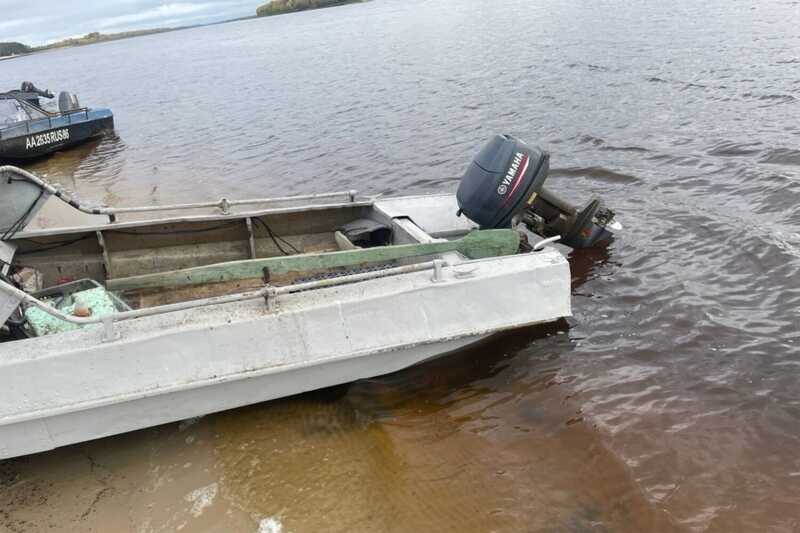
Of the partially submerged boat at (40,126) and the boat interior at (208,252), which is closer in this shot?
the boat interior at (208,252)

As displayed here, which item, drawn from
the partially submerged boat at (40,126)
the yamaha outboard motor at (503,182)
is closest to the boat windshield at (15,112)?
the partially submerged boat at (40,126)

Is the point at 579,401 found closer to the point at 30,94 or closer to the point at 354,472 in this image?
the point at 354,472

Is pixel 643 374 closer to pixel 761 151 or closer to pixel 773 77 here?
pixel 761 151

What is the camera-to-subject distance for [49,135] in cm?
1620

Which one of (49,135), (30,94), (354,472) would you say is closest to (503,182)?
(354,472)

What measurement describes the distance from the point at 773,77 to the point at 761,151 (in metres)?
5.56

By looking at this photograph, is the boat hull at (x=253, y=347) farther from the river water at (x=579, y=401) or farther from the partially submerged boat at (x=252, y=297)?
the river water at (x=579, y=401)

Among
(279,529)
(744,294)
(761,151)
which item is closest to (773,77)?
(761,151)

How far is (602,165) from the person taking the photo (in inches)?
412

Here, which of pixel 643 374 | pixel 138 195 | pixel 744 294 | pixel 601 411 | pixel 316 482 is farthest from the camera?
pixel 138 195

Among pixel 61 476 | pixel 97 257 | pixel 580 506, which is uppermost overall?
pixel 97 257

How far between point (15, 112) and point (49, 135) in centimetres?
117

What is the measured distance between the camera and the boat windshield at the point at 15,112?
52.3 ft

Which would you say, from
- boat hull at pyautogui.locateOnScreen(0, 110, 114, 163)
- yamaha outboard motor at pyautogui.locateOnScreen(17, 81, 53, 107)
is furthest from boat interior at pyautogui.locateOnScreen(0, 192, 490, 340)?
yamaha outboard motor at pyautogui.locateOnScreen(17, 81, 53, 107)
